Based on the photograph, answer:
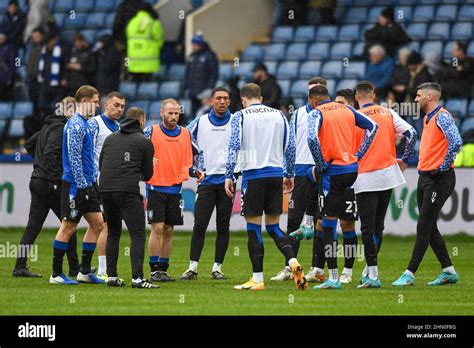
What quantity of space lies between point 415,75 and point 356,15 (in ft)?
17.2

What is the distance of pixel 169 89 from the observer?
31062 millimetres

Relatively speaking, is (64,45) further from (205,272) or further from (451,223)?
(205,272)

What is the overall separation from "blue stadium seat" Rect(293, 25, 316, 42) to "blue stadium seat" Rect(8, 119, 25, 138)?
22.3 feet

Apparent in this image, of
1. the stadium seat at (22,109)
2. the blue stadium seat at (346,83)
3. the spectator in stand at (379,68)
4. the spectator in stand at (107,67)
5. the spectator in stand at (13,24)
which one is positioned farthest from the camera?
the spectator in stand at (13,24)

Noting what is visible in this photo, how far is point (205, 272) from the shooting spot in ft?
58.7

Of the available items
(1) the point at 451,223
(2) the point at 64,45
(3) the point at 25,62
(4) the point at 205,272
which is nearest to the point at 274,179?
(4) the point at 205,272

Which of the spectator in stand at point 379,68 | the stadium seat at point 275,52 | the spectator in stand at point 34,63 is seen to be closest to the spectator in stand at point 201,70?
the stadium seat at point 275,52

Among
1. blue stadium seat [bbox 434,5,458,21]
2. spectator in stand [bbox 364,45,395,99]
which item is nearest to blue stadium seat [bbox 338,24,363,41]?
blue stadium seat [bbox 434,5,458,21]

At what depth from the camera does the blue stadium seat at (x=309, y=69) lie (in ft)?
97.5

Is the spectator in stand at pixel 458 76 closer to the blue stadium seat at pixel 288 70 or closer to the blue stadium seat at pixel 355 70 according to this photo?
the blue stadium seat at pixel 355 70

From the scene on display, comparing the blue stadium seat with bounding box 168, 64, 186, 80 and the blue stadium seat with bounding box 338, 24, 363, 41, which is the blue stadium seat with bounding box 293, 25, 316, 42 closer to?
the blue stadium seat with bounding box 338, 24, 363, 41

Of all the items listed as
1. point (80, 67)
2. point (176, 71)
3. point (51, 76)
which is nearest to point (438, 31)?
point (176, 71)

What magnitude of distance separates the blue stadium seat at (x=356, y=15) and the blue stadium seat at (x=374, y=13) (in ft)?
0.49
